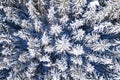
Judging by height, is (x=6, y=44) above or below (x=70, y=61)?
above

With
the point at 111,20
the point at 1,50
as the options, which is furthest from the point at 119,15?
the point at 1,50

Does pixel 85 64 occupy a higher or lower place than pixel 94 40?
lower

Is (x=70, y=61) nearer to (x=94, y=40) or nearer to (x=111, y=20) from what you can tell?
(x=94, y=40)

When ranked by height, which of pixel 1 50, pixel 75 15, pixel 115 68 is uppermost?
pixel 75 15

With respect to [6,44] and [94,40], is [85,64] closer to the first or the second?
[94,40]

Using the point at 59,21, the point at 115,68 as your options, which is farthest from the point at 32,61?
the point at 115,68
